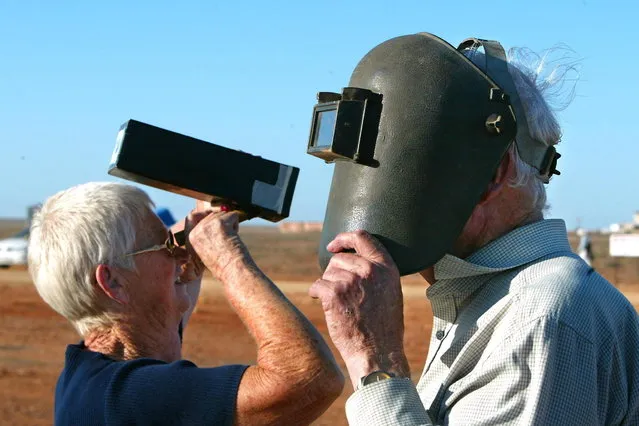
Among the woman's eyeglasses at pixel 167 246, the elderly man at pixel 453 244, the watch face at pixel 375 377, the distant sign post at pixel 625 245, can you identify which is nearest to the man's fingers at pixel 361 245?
the elderly man at pixel 453 244

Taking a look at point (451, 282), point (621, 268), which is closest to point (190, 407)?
point (451, 282)

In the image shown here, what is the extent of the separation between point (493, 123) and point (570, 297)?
0.52m

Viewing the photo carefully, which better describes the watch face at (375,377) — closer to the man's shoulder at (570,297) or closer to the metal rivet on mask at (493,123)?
the man's shoulder at (570,297)

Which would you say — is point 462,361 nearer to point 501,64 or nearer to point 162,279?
point 501,64

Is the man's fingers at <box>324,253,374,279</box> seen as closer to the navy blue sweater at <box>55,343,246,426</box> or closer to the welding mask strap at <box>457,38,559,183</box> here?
the welding mask strap at <box>457,38,559,183</box>

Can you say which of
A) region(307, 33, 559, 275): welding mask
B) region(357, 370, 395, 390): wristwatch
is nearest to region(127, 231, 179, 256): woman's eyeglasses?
region(307, 33, 559, 275): welding mask

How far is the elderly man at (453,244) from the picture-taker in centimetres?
225

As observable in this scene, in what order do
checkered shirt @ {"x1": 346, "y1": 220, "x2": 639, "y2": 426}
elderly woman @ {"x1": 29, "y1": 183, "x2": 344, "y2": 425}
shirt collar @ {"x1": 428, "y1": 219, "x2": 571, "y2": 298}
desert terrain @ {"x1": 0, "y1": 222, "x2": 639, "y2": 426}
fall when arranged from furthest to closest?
1. desert terrain @ {"x1": 0, "y1": 222, "x2": 639, "y2": 426}
2. elderly woman @ {"x1": 29, "y1": 183, "x2": 344, "y2": 425}
3. shirt collar @ {"x1": 428, "y1": 219, "x2": 571, "y2": 298}
4. checkered shirt @ {"x1": 346, "y1": 220, "x2": 639, "y2": 426}

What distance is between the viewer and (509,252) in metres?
2.49

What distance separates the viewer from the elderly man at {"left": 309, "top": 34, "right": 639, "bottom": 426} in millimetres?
2250

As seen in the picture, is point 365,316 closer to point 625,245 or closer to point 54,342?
point 54,342

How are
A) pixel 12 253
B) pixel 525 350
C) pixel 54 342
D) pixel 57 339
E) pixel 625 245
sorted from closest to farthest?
Answer: pixel 525 350, pixel 54 342, pixel 57 339, pixel 12 253, pixel 625 245

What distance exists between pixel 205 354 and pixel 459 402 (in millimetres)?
13430

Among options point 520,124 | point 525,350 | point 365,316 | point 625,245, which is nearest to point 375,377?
point 365,316
